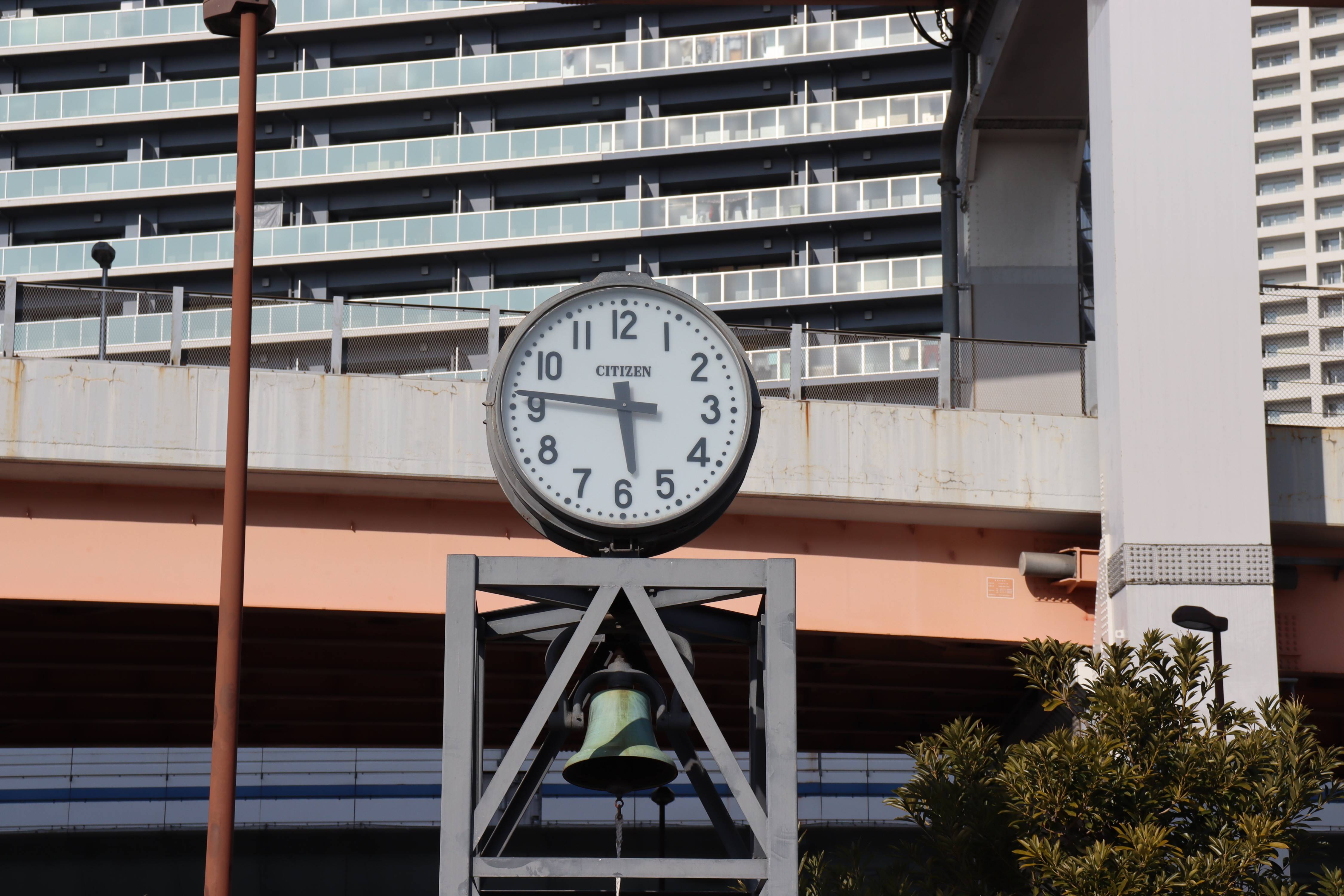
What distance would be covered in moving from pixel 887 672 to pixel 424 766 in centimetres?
2050

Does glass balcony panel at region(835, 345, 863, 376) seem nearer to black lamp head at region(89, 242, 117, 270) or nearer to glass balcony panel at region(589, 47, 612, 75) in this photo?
black lamp head at region(89, 242, 117, 270)

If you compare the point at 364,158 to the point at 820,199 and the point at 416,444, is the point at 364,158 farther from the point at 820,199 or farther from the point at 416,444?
the point at 416,444

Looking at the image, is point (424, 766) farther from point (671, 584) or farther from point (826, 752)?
point (671, 584)

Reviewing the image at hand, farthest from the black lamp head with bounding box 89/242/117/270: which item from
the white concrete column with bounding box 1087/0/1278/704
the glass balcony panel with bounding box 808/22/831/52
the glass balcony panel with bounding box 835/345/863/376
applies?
the glass balcony panel with bounding box 808/22/831/52

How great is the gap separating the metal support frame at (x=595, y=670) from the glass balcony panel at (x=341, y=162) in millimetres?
76182

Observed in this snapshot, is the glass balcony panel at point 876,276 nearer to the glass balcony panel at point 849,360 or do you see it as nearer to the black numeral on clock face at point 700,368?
the glass balcony panel at point 849,360

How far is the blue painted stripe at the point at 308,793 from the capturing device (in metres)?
39.6

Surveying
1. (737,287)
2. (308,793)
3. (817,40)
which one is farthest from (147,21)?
(308,793)

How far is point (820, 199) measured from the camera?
78312 mm

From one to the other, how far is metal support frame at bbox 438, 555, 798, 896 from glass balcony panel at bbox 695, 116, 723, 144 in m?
74.4

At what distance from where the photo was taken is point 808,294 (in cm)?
7612

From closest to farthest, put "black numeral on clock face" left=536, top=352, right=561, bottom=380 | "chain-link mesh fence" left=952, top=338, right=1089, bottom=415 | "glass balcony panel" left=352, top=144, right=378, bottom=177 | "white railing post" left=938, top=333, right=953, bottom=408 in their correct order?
1. "black numeral on clock face" left=536, top=352, right=561, bottom=380
2. "white railing post" left=938, top=333, right=953, bottom=408
3. "chain-link mesh fence" left=952, top=338, right=1089, bottom=415
4. "glass balcony panel" left=352, top=144, right=378, bottom=177

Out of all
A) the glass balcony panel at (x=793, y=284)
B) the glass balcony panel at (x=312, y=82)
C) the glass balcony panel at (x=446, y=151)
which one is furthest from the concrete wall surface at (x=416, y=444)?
the glass balcony panel at (x=312, y=82)

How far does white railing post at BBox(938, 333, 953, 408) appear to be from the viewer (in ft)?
58.0
